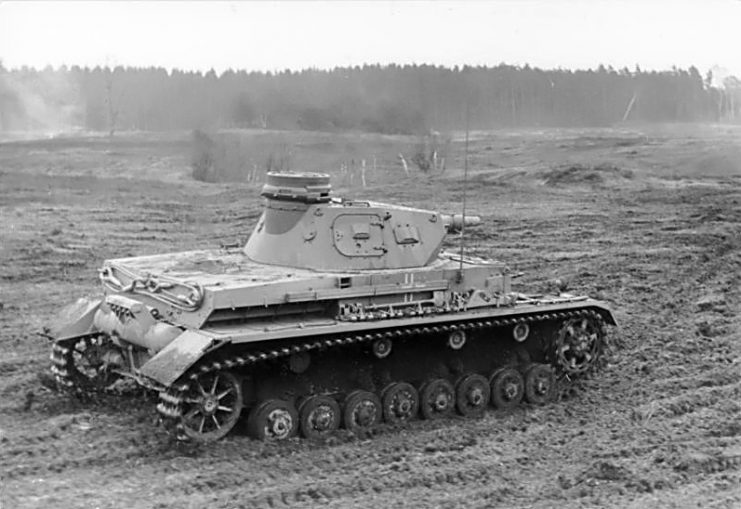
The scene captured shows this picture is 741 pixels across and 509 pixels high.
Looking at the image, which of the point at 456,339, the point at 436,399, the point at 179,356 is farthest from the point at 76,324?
the point at 456,339

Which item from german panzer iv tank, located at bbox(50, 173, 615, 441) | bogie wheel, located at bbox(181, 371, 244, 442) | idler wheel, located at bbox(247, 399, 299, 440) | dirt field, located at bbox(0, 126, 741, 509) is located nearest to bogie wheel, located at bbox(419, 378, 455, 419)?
german panzer iv tank, located at bbox(50, 173, 615, 441)

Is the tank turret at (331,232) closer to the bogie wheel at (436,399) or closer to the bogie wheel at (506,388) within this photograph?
the bogie wheel at (436,399)

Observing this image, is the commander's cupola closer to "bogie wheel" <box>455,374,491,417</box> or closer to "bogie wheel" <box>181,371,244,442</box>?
"bogie wheel" <box>455,374,491,417</box>

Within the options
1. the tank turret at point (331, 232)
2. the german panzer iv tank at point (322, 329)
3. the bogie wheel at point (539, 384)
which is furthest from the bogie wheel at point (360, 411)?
the bogie wheel at point (539, 384)

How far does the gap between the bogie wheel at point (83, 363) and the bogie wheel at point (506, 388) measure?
4.54 meters

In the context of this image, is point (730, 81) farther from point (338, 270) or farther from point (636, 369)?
point (338, 270)

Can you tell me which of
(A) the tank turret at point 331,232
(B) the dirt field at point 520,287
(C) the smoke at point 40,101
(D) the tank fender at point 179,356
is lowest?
(B) the dirt field at point 520,287

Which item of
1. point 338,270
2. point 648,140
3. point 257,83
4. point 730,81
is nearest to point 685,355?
point 338,270

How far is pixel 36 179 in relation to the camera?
32.2 meters

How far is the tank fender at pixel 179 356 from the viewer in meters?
9.68

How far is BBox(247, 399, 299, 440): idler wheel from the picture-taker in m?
10.5

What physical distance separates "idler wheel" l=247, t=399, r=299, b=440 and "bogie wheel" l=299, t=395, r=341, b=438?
12cm

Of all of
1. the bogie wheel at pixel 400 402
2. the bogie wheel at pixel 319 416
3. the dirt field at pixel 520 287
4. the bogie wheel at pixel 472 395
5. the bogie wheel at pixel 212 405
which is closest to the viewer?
the dirt field at pixel 520 287

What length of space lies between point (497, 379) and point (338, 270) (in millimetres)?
2394
